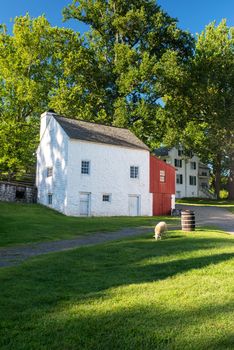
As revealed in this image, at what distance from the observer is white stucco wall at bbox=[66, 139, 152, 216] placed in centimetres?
3344

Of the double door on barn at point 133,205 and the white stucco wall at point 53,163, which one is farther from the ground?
the white stucco wall at point 53,163

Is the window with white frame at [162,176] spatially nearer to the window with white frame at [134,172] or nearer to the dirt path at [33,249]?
the window with white frame at [134,172]

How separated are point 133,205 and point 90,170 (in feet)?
20.2

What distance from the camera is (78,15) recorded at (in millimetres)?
49719

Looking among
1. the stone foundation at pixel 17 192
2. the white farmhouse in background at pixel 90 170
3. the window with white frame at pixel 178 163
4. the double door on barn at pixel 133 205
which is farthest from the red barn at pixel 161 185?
the window with white frame at pixel 178 163

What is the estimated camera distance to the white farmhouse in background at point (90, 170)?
33.5m

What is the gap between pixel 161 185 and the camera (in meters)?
39.3

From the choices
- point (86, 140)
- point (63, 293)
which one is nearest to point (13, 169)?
point (86, 140)

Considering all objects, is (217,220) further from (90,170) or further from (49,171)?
(49,171)

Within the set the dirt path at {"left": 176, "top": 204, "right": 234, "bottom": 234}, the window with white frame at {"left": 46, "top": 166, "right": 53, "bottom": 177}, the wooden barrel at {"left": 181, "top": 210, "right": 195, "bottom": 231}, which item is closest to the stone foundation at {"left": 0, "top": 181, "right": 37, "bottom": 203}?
the window with white frame at {"left": 46, "top": 166, "right": 53, "bottom": 177}

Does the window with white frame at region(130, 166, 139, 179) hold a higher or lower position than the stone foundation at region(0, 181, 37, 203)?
higher

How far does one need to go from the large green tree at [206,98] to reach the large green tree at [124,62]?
99.2 inches

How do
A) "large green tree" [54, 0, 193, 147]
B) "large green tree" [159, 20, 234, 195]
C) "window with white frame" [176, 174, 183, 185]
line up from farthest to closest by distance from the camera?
"window with white frame" [176, 174, 183, 185] → "large green tree" [159, 20, 234, 195] → "large green tree" [54, 0, 193, 147]

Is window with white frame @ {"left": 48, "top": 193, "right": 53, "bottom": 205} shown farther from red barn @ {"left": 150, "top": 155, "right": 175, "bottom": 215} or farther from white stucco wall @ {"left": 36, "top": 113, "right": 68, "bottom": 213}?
red barn @ {"left": 150, "top": 155, "right": 175, "bottom": 215}
